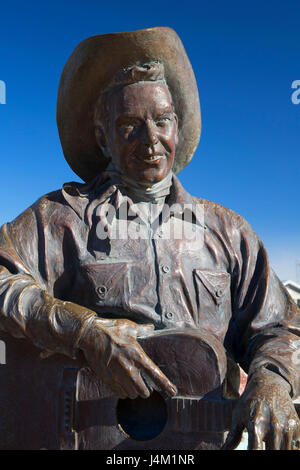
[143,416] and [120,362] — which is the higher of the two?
[120,362]

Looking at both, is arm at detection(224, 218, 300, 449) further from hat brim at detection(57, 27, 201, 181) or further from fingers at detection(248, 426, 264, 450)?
hat brim at detection(57, 27, 201, 181)

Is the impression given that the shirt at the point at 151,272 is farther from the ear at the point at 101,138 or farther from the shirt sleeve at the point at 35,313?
the ear at the point at 101,138

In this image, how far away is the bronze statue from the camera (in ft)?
7.41

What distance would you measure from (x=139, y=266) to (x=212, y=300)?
0.43 m

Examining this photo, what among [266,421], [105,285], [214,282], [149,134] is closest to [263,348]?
[214,282]

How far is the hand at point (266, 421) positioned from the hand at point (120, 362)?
0.33 metres

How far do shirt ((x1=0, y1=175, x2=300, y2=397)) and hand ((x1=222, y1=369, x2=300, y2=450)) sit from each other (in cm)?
25

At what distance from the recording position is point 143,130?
2.77 meters

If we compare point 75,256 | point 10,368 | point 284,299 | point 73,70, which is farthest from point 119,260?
point 73,70

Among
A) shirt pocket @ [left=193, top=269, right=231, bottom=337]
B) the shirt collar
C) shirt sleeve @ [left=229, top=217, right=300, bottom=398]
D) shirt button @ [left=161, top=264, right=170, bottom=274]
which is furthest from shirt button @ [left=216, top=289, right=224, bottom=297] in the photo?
the shirt collar

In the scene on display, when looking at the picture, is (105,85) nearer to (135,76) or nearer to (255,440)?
(135,76)

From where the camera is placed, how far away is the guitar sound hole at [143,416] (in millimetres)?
2248

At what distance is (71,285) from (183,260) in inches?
24.3

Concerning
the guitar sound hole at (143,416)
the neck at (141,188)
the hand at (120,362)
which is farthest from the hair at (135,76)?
the guitar sound hole at (143,416)
